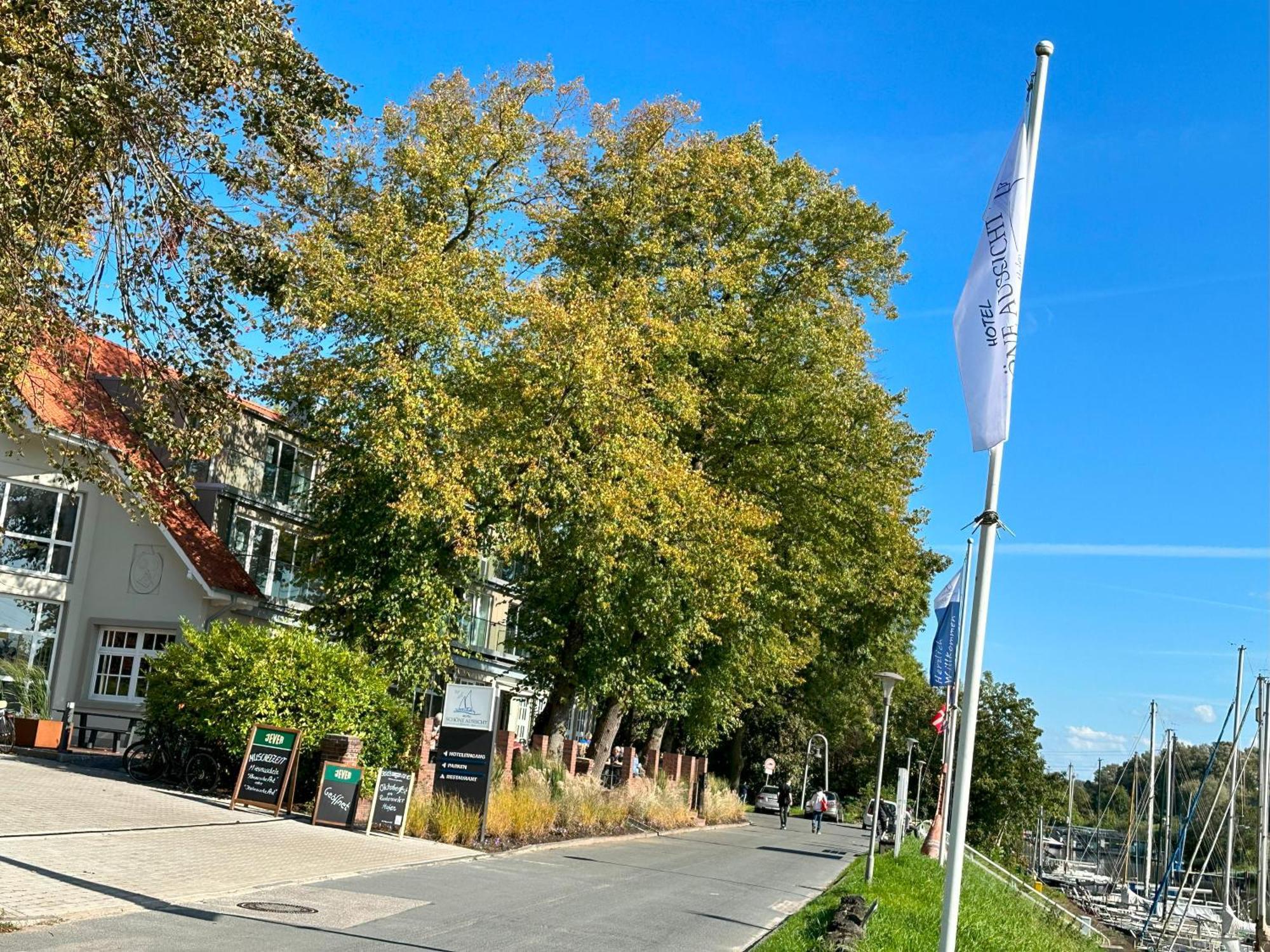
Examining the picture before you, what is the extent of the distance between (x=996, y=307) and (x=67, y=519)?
31.1 m

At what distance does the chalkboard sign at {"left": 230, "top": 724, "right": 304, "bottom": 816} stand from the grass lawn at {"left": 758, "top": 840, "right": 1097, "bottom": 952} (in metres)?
8.05

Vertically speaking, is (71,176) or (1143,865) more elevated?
(71,176)

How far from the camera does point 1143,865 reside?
65.1 metres

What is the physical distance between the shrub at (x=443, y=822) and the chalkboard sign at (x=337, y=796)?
887 millimetres

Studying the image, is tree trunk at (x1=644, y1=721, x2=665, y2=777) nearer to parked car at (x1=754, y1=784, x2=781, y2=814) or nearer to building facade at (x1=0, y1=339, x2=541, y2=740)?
building facade at (x1=0, y1=339, x2=541, y2=740)

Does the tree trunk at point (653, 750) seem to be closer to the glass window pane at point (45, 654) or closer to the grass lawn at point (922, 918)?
the grass lawn at point (922, 918)

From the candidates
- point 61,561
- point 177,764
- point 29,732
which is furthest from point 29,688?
point 177,764

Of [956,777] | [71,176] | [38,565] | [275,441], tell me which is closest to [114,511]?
[38,565]

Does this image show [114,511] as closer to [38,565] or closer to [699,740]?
[38,565]

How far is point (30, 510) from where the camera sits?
33.3m

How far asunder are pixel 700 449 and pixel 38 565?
17528 millimetres

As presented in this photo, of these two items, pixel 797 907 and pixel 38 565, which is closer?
pixel 797 907

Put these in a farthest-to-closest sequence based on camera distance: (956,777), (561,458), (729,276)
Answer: (729,276) → (561,458) → (956,777)

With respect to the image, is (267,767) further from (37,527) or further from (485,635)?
(485,635)
